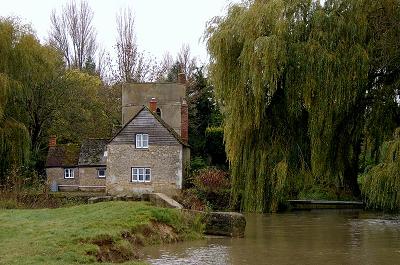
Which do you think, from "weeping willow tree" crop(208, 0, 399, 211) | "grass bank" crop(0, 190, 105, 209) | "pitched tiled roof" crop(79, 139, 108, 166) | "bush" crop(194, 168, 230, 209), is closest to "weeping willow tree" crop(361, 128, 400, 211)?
"weeping willow tree" crop(208, 0, 399, 211)

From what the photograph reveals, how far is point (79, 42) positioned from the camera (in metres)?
62.1

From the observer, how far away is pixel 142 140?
38.6 m

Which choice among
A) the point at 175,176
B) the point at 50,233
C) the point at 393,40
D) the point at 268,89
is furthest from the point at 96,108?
the point at 50,233

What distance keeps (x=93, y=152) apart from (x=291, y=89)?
21.5 metres

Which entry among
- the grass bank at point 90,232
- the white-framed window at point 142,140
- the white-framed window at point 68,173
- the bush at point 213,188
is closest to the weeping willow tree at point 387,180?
the grass bank at point 90,232

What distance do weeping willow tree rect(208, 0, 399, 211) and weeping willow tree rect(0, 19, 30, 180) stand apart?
1340 cm

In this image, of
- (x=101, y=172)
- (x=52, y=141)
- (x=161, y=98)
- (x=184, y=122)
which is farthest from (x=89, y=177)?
(x=184, y=122)

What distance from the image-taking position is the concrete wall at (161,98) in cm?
4225

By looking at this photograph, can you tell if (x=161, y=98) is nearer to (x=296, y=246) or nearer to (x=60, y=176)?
(x=60, y=176)

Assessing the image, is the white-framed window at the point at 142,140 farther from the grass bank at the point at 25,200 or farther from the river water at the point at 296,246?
the river water at the point at 296,246

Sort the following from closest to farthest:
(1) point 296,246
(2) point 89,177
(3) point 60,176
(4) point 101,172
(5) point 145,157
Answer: (1) point 296,246, (5) point 145,157, (2) point 89,177, (4) point 101,172, (3) point 60,176

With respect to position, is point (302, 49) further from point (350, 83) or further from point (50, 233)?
point (50, 233)

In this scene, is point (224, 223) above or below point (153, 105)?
below

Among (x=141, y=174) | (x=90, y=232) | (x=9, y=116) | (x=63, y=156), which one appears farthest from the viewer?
Answer: (x=63, y=156)
